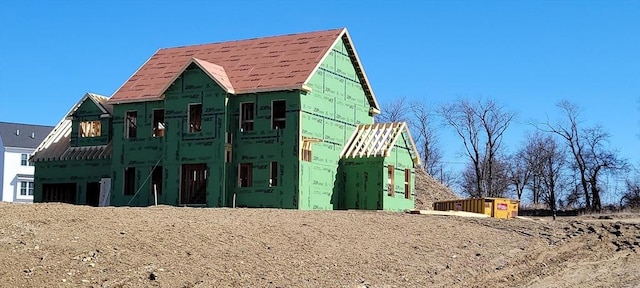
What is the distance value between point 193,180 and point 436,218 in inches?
490

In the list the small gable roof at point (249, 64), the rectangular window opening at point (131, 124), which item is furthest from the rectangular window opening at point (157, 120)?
the rectangular window opening at point (131, 124)

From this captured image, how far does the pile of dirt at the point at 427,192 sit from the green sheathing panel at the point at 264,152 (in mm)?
17423

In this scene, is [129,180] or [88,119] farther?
[88,119]

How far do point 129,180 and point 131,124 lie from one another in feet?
9.36

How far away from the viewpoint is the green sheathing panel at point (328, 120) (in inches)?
1372

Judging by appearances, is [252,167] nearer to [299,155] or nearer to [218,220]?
[299,155]

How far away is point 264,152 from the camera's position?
35.1 m

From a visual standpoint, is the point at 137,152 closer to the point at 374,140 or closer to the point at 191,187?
the point at 191,187

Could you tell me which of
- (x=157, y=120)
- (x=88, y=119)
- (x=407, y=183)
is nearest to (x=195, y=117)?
(x=157, y=120)

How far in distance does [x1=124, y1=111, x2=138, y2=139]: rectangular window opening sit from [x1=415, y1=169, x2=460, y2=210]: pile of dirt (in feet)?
62.9

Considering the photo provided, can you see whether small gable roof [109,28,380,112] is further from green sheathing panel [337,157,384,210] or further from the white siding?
the white siding

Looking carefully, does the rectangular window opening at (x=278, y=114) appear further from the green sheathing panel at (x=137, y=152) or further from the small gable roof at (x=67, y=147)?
the small gable roof at (x=67, y=147)

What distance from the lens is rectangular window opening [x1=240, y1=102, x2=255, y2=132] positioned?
35.7m

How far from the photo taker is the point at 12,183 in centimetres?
7756
